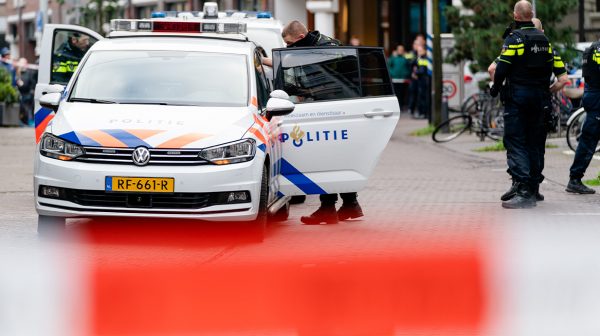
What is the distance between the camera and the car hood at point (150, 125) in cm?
1014

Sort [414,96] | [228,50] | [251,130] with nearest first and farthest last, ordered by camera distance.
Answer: [251,130], [228,50], [414,96]

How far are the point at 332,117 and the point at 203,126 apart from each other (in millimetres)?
1675

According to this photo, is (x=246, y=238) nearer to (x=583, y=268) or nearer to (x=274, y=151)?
(x=274, y=151)

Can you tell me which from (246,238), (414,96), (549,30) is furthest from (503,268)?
(414,96)

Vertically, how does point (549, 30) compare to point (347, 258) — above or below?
above

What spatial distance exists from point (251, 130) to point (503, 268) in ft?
7.84

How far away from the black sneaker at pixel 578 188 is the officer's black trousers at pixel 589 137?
0.06 m

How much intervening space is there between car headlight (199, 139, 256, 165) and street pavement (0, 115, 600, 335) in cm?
68

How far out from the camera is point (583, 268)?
920cm

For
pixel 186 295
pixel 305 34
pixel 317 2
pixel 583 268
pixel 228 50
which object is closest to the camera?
pixel 186 295

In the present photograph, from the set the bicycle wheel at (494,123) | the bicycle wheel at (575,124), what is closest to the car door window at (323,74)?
the bicycle wheel at (575,124)

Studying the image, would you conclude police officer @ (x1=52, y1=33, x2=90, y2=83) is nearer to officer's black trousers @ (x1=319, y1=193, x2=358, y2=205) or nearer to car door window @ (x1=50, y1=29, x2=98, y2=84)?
car door window @ (x1=50, y1=29, x2=98, y2=84)

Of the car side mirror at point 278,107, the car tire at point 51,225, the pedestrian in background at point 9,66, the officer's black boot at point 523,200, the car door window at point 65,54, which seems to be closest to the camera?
the car tire at point 51,225

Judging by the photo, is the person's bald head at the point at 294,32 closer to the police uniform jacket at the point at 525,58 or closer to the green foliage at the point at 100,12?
the police uniform jacket at the point at 525,58
